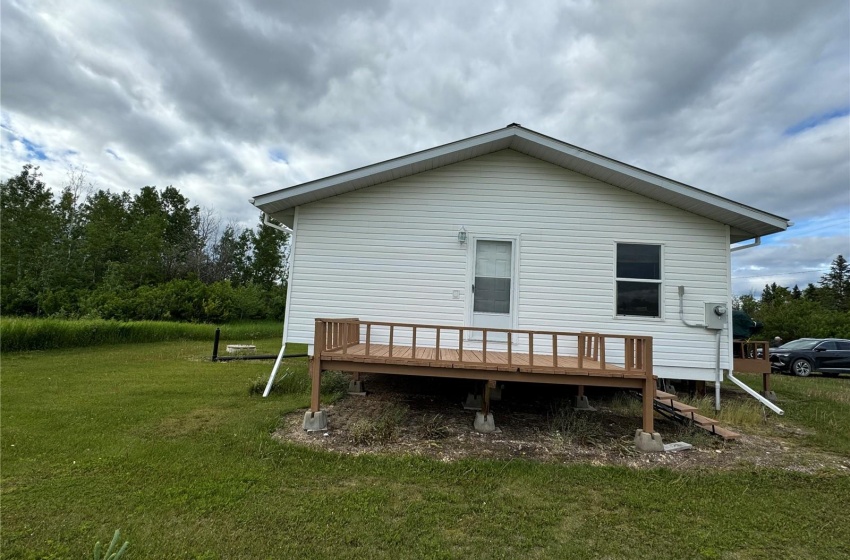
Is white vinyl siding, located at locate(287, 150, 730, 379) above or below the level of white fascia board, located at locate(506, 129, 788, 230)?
below

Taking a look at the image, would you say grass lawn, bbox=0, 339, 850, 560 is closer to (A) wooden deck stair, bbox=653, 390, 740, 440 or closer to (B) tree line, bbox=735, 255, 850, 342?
(A) wooden deck stair, bbox=653, 390, 740, 440

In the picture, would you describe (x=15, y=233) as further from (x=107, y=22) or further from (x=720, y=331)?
(x=720, y=331)

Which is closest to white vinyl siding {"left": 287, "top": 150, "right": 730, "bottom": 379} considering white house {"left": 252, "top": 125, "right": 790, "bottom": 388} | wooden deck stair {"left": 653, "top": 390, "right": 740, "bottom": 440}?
white house {"left": 252, "top": 125, "right": 790, "bottom": 388}

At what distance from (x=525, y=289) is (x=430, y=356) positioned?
2.10 metres

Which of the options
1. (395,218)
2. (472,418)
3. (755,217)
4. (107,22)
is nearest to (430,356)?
(472,418)

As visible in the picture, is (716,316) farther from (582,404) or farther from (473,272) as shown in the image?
(473,272)

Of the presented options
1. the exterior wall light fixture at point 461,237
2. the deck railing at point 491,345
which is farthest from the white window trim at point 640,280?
the exterior wall light fixture at point 461,237

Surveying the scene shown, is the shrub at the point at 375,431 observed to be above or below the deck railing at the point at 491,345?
below

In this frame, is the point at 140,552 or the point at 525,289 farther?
the point at 525,289

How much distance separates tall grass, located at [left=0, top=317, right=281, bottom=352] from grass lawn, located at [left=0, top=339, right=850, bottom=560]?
7.80 meters

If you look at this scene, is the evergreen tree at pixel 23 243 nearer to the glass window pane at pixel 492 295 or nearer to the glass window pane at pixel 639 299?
the glass window pane at pixel 492 295

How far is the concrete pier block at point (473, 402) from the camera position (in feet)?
18.8

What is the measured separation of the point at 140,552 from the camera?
232 centimetres

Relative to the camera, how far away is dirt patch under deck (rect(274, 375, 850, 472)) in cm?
408
